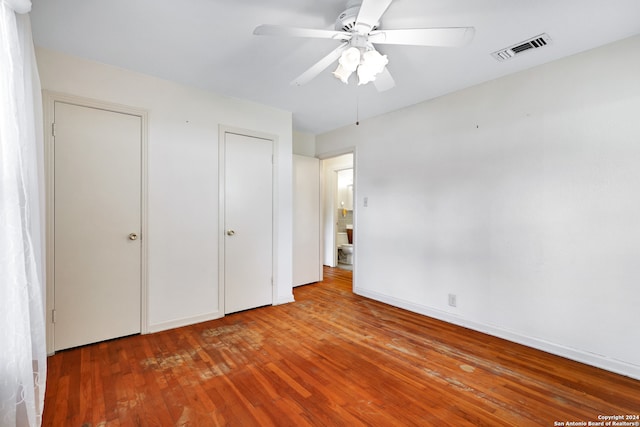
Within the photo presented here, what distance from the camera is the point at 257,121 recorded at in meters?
3.55

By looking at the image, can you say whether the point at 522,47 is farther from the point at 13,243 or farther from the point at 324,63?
the point at 13,243

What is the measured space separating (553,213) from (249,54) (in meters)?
2.97

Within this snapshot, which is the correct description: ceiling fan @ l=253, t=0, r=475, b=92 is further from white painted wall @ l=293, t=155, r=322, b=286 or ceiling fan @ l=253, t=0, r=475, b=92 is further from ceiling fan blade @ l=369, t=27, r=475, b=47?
white painted wall @ l=293, t=155, r=322, b=286

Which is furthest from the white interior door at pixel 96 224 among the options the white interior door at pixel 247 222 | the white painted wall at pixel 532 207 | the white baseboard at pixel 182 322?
the white painted wall at pixel 532 207

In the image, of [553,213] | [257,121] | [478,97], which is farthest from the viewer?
[257,121]

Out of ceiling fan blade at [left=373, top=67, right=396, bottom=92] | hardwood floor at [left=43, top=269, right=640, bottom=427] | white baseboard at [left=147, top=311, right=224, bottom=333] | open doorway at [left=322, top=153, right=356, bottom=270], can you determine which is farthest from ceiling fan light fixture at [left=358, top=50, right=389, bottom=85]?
open doorway at [left=322, top=153, right=356, bottom=270]

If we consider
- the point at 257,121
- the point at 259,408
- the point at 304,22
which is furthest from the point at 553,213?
the point at 257,121

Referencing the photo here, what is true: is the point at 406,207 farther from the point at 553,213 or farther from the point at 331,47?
the point at 331,47

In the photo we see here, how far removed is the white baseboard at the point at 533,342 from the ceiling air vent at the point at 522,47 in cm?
249

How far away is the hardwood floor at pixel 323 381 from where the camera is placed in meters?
1.70

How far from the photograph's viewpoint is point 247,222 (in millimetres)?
3488

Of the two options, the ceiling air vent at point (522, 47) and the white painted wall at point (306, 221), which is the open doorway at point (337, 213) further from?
the ceiling air vent at point (522, 47)

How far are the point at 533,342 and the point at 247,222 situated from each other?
10.4ft

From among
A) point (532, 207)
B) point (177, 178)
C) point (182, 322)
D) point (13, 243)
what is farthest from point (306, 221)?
point (13, 243)
